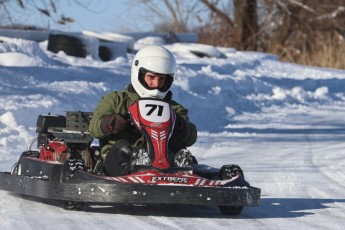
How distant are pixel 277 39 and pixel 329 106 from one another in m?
19.4

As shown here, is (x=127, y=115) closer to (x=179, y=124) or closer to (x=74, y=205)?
(x=179, y=124)

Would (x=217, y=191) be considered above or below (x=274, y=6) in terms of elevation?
below

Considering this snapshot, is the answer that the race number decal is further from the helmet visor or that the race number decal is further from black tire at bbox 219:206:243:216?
black tire at bbox 219:206:243:216

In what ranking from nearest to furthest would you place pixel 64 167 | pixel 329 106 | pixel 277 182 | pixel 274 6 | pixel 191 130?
pixel 64 167, pixel 191 130, pixel 277 182, pixel 329 106, pixel 274 6

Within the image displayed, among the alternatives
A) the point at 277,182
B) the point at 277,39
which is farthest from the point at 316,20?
the point at 277,182

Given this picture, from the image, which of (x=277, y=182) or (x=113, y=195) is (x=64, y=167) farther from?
(x=277, y=182)

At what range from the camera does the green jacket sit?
791cm

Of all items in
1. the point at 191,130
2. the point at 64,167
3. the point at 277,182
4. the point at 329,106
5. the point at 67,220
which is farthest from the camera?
the point at 329,106

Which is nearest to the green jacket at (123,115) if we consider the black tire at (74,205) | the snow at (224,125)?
the snow at (224,125)

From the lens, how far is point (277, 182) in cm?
965

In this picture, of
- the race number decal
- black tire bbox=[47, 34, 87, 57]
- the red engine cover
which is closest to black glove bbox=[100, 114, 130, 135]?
the race number decal

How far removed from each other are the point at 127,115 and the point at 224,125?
8.34 m

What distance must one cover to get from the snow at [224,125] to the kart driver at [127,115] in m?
0.43

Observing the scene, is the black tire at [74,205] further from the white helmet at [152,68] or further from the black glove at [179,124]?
the white helmet at [152,68]
